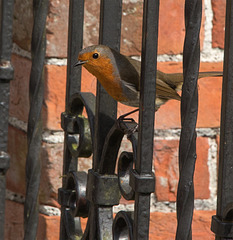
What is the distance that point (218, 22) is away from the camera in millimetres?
1084

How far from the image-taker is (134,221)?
659mm

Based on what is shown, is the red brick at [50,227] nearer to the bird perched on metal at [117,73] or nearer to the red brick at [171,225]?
the red brick at [171,225]

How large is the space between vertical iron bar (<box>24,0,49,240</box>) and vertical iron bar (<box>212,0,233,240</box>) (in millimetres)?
386

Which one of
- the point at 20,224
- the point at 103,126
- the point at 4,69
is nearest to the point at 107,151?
the point at 103,126

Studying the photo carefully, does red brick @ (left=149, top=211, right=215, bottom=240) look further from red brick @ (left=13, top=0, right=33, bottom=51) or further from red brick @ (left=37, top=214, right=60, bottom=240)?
red brick @ (left=13, top=0, right=33, bottom=51)

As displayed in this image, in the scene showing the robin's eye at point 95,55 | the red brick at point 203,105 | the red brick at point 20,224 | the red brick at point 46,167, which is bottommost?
the red brick at point 20,224

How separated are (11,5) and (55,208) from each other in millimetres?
423

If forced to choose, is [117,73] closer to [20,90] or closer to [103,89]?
[103,89]

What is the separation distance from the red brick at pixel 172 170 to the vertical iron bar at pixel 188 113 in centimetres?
47

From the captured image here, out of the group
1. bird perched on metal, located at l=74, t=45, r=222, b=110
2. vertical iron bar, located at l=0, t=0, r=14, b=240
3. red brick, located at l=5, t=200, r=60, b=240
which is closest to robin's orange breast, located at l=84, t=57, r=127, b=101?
bird perched on metal, located at l=74, t=45, r=222, b=110

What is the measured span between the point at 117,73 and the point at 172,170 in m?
0.33

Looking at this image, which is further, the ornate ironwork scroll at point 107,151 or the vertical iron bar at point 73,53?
the vertical iron bar at point 73,53

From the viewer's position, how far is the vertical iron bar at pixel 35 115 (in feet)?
2.89

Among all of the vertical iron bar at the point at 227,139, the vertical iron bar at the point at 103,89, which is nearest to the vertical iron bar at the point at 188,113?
the vertical iron bar at the point at 227,139
